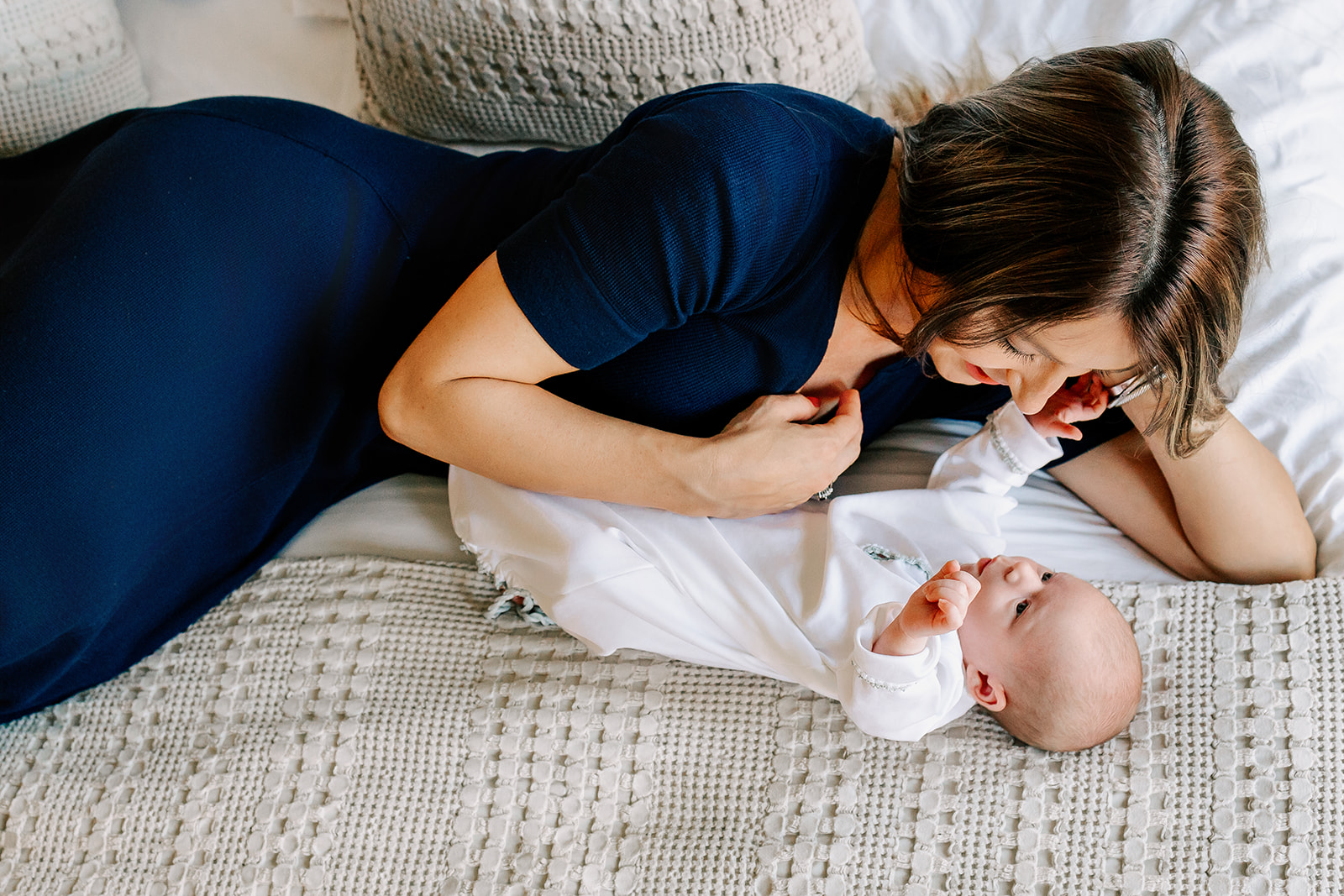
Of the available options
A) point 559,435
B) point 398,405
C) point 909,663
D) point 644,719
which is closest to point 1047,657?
point 909,663

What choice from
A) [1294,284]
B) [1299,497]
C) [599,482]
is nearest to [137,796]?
[599,482]

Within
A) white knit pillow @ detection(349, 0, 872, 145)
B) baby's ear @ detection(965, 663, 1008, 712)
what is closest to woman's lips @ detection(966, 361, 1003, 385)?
baby's ear @ detection(965, 663, 1008, 712)

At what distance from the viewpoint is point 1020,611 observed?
1067 mm

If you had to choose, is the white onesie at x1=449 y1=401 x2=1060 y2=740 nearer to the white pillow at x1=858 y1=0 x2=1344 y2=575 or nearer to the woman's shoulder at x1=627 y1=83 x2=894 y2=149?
the white pillow at x1=858 y1=0 x2=1344 y2=575

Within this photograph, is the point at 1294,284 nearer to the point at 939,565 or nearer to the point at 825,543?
the point at 939,565

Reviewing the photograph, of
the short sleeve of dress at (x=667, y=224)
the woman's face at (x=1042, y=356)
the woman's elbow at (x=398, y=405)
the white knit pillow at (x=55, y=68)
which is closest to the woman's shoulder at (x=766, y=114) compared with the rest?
the short sleeve of dress at (x=667, y=224)

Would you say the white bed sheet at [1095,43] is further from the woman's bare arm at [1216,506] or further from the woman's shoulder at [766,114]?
the woman's shoulder at [766,114]

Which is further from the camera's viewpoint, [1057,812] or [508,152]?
[508,152]

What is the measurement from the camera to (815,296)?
0.94 metres

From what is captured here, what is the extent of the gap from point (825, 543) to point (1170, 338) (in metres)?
0.44

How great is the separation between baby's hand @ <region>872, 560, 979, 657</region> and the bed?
6.1 inches

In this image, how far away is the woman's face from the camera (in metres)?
→ 0.78

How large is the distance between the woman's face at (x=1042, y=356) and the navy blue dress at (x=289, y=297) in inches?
5.7

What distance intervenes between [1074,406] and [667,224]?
1.87ft
